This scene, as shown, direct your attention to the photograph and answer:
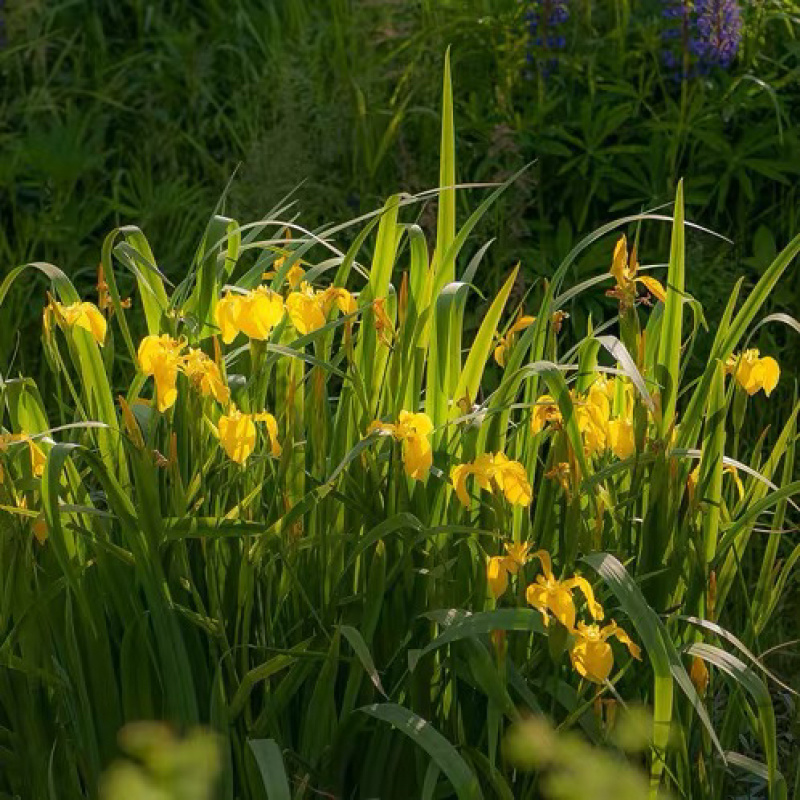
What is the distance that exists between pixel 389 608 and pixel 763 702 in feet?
1.50

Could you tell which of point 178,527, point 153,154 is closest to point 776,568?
point 178,527

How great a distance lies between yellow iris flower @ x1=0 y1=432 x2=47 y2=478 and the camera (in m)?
1.70

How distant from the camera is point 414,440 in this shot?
162cm

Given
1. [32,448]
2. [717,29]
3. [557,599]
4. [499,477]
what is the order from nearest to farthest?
[557,599]
[499,477]
[32,448]
[717,29]

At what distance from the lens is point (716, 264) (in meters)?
3.28

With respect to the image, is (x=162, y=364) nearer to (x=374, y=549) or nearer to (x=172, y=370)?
(x=172, y=370)

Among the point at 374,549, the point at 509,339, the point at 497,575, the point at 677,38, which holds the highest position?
the point at 677,38

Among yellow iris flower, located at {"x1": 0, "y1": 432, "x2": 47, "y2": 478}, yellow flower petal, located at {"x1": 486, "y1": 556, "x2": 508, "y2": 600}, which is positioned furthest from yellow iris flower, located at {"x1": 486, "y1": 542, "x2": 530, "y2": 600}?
yellow iris flower, located at {"x1": 0, "y1": 432, "x2": 47, "y2": 478}

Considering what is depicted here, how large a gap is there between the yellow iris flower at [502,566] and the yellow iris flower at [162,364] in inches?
15.5

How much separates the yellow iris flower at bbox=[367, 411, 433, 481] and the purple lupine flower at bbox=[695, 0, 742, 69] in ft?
6.48

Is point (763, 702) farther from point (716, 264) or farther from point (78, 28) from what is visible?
point (78, 28)

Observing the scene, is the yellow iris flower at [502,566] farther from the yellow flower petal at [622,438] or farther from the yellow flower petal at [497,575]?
the yellow flower petal at [622,438]

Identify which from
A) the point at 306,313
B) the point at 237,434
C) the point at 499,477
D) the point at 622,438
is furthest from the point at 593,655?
the point at 306,313

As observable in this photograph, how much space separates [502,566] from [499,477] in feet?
0.31
